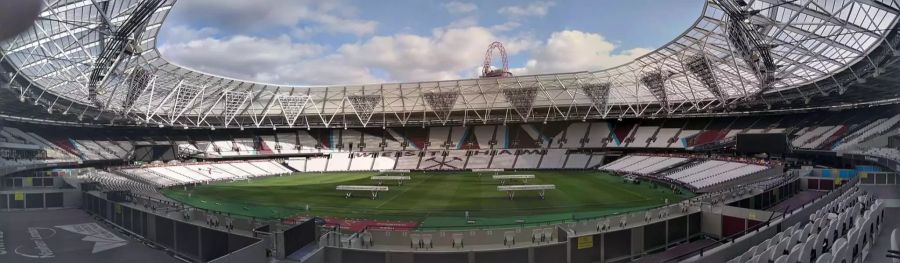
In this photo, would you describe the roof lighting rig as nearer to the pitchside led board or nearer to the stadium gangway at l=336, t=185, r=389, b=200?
the pitchside led board

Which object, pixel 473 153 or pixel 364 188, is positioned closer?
pixel 364 188

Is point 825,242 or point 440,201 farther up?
point 825,242

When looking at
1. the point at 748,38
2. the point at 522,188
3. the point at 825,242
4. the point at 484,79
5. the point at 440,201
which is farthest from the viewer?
the point at 484,79

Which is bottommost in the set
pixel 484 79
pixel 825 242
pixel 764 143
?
pixel 825 242

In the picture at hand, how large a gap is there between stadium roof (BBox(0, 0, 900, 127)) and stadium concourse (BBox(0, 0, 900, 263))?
0.83 ft

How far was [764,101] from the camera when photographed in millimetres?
44906

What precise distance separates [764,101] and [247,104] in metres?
56.3

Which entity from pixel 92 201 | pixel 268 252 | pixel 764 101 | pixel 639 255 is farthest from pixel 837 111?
pixel 92 201

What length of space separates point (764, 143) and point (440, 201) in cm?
2616

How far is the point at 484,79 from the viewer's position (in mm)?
50156

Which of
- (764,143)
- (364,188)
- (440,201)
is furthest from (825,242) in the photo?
(764,143)

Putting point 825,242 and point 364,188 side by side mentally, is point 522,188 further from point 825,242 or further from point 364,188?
point 825,242

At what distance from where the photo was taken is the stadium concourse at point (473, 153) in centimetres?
1224

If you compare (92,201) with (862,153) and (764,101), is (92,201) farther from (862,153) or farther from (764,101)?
(764,101)
